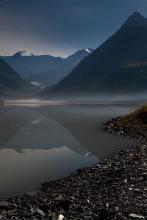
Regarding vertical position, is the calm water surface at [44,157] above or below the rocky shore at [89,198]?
below

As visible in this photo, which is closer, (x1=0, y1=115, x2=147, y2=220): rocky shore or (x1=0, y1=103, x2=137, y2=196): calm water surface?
(x1=0, y1=115, x2=147, y2=220): rocky shore

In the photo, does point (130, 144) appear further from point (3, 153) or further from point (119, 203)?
point (119, 203)

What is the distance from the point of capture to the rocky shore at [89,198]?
1895 cm

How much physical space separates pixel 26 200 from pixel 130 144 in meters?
30.2

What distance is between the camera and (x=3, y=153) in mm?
46875

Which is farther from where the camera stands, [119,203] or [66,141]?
[66,141]

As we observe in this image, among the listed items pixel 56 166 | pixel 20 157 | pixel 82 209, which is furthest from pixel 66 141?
pixel 82 209

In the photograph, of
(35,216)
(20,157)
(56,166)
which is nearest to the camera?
(35,216)

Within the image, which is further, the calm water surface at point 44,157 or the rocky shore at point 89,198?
the calm water surface at point 44,157

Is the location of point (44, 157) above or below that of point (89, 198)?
below

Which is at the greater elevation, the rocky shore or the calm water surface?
the rocky shore

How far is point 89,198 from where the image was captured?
874 inches

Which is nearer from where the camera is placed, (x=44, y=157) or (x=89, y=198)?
(x=89, y=198)

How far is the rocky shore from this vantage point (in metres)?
19.0
